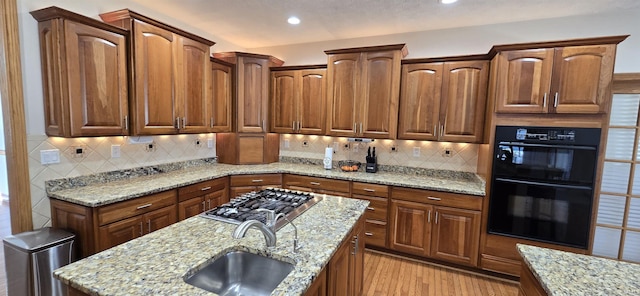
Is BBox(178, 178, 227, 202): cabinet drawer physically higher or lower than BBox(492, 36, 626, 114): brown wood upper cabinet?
lower

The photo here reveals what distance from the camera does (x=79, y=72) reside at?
84.8 inches

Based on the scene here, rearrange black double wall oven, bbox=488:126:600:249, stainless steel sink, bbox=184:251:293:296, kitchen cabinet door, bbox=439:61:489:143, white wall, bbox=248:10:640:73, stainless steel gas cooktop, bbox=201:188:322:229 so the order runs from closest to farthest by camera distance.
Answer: stainless steel sink, bbox=184:251:293:296 < stainless steel gas cooktop, bbox=201:188:322:229 < black double wall oven, bbox=488:126:600:249 < white wall, bbox=248:10:640:73 < kitchen cabinet door, bbox=439:61:489:143

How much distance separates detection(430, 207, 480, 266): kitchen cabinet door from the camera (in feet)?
9.01

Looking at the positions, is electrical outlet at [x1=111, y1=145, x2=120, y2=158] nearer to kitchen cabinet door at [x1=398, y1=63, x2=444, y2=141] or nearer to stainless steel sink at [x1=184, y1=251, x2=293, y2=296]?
stainless steel sink at [x1=184, y1=251, x2=293, y2=296]

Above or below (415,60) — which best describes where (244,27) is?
above

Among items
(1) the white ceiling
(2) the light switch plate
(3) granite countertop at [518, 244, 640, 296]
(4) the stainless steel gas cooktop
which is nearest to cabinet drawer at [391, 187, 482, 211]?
(4) the stainless steel gas cooktop

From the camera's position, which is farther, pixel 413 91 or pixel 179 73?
pixel 413 91

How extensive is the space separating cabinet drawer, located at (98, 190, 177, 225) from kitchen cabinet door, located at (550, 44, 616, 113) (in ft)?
11.7

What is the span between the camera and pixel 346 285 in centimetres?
166

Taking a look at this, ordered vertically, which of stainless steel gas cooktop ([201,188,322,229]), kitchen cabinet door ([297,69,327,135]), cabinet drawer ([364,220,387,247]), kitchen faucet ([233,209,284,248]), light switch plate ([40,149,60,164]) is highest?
kitchen cabinet door ([297,69,327,135])

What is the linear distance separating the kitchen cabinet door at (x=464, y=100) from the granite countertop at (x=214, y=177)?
526 millimetres

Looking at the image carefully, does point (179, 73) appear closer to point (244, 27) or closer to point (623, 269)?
point (244, 27)

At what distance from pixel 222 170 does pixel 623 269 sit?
11.0ft

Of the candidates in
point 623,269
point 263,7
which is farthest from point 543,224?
point 263,7
